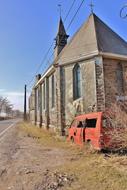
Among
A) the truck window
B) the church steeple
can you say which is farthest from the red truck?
the church steeple

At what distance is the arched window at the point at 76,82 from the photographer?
18.5m

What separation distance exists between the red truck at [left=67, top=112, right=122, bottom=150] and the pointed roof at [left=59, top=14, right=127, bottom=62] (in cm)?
689

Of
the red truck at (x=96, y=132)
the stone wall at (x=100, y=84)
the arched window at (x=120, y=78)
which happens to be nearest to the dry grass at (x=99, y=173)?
the red truck at (x=96, y=132)

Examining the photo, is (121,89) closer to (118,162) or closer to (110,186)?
(118,162)

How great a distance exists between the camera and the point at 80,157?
9602mm

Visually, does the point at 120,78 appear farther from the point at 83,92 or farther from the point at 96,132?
the point at 96,132

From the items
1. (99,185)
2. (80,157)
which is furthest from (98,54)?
(99,185)

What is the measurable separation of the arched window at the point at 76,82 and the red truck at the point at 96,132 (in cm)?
582

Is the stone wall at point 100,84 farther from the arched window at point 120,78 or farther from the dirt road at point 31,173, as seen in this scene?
the dirt road at point 31,173

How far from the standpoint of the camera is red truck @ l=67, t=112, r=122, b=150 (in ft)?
31.2

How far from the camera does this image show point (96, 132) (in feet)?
33.4

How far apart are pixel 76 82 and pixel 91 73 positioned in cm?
175

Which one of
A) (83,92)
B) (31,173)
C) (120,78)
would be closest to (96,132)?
(31,173)

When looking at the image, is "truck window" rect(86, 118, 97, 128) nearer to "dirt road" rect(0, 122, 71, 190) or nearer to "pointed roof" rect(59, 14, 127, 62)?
"dirt road" rect(0, 122, 71, 190)
